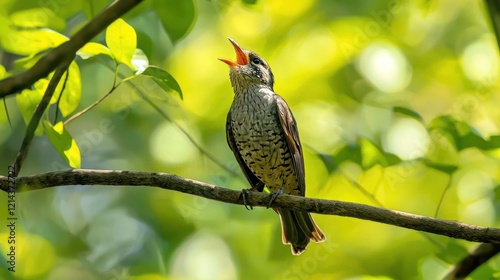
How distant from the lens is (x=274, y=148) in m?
5.99

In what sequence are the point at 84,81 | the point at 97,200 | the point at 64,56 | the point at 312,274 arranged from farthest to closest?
1. the point at 97,200
2. the point at 84,81
3. the point at 312,274
4. the point at 64,56

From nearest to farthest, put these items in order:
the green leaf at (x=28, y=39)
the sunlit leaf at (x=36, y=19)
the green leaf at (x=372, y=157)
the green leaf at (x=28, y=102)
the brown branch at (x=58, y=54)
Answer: the brown branch at (x=58, y=54) < the green leaf at (x=28, y=39) < the green leaf at (x=28, y=102) < the sunlit leaf at (x=36, y=19) < the green leaf at (x=372, y=157)

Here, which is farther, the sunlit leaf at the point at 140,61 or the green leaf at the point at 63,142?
the sunlit leaf at the point at 140,61

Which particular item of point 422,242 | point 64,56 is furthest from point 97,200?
point 64,56

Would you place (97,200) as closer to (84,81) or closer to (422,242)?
(84,81)

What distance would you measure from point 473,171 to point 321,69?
171 centimetres

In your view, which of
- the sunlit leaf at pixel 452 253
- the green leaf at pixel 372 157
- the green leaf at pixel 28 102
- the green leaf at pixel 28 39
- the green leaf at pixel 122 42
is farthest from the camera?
the green leaf at pixel 372 157

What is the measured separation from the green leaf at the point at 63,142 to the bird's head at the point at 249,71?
3150mm

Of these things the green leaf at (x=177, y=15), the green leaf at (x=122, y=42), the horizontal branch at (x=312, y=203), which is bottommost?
the horizontal branch at (x=312, y=203)

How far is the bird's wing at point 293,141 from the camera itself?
5855 millimetres

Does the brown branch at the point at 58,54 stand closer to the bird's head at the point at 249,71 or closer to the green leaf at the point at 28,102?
the green leaf at the point at 28,102

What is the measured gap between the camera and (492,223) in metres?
6.30

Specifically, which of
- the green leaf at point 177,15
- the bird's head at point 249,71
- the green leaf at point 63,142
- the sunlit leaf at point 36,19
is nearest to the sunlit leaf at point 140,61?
the green leaf at point 177,15

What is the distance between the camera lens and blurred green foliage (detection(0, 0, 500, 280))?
629cm
